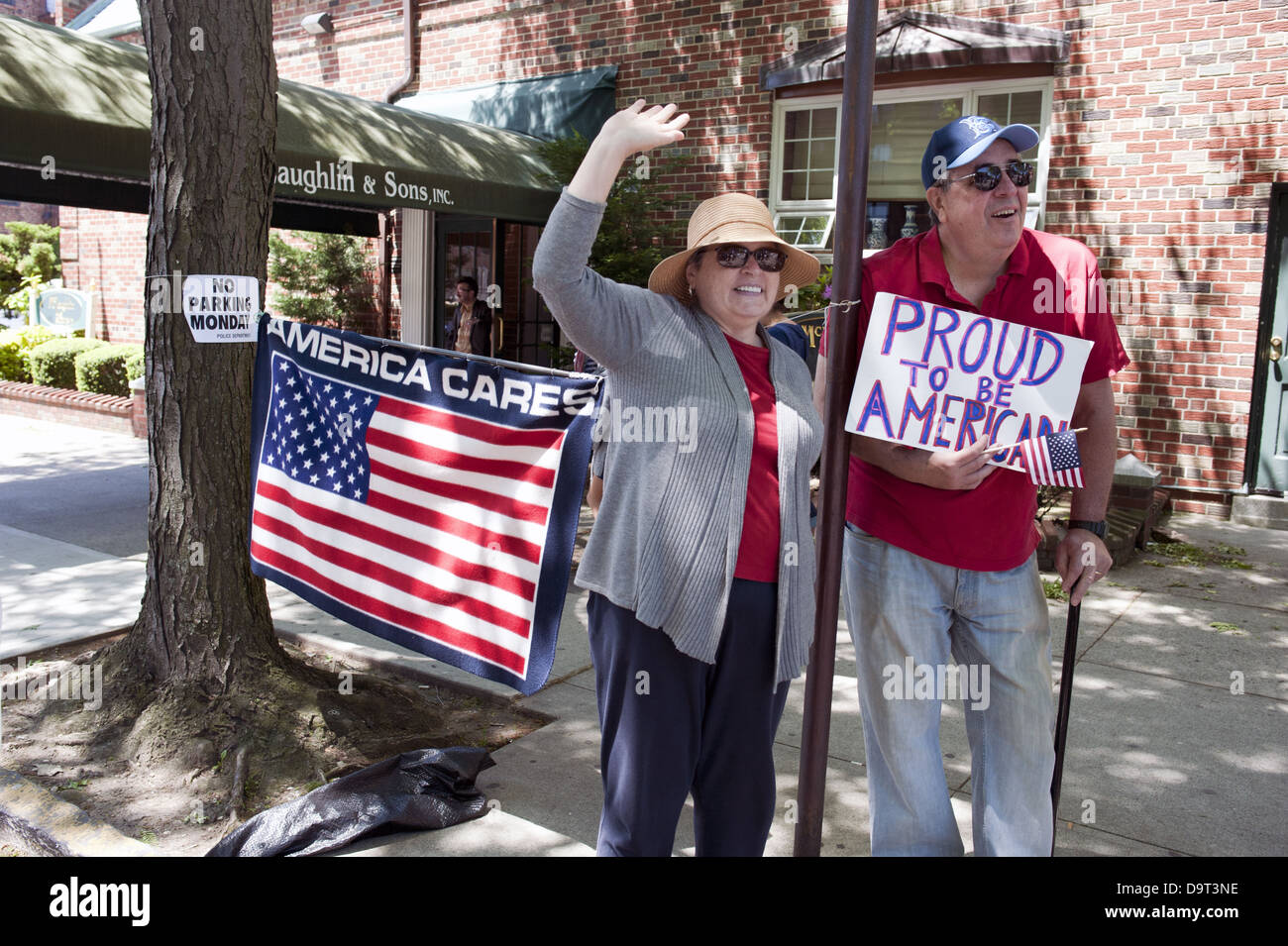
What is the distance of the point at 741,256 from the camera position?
2.59m

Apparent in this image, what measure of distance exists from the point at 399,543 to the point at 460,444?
463mm

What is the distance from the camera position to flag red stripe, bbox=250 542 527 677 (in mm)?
3422

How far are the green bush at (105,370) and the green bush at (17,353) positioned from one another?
186 centimetres

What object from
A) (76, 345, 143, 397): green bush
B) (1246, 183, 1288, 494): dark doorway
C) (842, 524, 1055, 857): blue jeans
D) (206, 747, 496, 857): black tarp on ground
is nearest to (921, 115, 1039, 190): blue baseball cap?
(842, 524, 1055, 857): blue jeans

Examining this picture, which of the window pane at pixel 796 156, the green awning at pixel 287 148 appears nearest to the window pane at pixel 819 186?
the window pane at pixel 796 156

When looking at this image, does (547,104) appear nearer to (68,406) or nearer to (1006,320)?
(68,406)

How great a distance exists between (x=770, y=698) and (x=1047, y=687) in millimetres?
717

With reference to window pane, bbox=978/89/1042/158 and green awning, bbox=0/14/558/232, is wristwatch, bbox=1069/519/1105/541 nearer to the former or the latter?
green awning, bbox=0/14/558/232

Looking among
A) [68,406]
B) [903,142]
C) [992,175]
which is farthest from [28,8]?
[992,175]

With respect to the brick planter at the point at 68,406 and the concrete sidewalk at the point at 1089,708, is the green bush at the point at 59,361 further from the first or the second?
the concrete sidewalk at the point at 1089,708

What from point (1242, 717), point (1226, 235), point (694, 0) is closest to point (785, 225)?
point (694, 0)

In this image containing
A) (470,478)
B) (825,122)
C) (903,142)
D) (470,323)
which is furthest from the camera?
(470,323)

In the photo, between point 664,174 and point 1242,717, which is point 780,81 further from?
point 1242,717

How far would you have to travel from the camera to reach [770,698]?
2.63 meters
